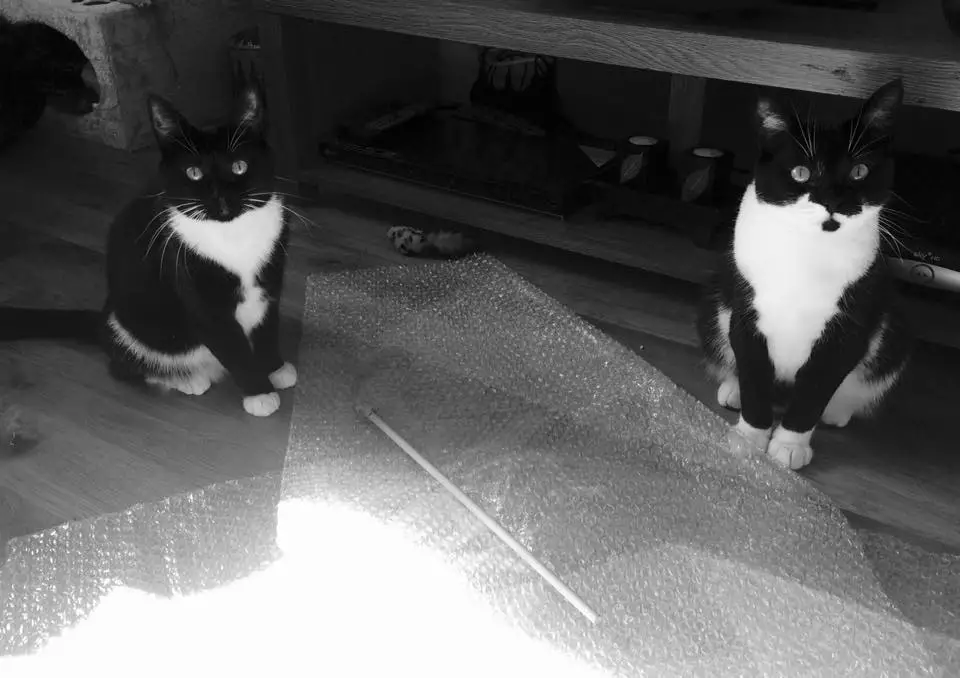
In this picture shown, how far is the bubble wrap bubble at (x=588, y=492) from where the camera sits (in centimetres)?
97

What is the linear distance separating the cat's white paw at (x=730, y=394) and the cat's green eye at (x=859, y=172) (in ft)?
1.35

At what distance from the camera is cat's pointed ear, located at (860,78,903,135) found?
100 cm

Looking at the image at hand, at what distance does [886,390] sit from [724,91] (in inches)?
34.0

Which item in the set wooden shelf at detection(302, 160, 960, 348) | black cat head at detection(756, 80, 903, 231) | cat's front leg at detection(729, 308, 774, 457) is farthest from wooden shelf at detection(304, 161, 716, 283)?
black cat head at detection(756, 80, 903, 231)

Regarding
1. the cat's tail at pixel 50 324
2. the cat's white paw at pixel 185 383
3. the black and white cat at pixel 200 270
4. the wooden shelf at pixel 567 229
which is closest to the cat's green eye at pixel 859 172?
the wooden shelf at pixel 567 229

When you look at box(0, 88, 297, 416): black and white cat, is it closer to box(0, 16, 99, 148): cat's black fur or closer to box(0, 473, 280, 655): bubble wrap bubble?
box(0, 473, 280, 655): bubble wrap bubble

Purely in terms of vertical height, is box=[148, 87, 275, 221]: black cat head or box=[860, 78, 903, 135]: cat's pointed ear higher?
box=[860, 78, 903, 135]: cat's pointed ear

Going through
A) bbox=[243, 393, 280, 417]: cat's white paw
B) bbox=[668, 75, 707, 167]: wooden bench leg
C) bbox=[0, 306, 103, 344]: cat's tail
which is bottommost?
bbox=[243, 393, 280, 417]: cat's white paw

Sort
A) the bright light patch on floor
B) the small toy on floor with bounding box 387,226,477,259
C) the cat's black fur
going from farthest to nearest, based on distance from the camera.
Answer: the cat's black fur < the small toy on floor with bounding box 387,226,477,259 < the bright light patch on floor

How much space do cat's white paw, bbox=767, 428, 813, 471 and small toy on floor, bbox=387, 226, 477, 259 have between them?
0.83 metres

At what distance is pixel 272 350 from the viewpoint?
138cm

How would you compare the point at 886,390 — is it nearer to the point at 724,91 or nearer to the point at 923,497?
the point at 923,497

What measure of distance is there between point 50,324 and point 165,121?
0.49m

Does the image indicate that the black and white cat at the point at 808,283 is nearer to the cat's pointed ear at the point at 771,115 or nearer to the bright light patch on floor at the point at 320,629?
the cat's pointed ear at the point at 771,115
